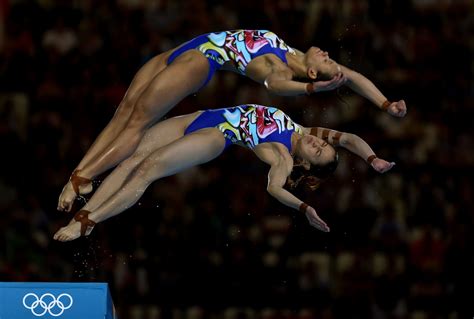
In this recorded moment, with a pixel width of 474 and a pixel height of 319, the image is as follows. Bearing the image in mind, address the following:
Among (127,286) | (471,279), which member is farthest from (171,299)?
(471,279)

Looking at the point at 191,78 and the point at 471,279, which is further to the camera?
the point at 471,279

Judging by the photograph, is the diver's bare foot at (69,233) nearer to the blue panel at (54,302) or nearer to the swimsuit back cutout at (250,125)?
the blue panel at (54,302)

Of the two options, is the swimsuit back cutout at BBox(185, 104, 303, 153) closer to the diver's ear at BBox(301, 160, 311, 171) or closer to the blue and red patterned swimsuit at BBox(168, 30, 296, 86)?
the diver's ear at BBox(301, 160, 311, 171)

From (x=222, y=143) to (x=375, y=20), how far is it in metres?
3.95

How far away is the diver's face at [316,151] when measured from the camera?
404 inches

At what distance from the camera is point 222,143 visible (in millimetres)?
10273

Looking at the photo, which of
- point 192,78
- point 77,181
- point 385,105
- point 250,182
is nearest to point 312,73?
point 385,105

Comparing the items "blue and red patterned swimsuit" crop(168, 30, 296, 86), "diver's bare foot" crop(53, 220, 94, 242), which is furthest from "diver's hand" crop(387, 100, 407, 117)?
"diver's bare foot" crop(53, 220, 94, 242)

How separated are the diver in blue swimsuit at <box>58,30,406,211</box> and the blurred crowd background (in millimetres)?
2402

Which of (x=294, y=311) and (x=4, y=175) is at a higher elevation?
(x=4, y=175)

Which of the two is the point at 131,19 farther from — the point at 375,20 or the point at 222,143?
the point at 222,143

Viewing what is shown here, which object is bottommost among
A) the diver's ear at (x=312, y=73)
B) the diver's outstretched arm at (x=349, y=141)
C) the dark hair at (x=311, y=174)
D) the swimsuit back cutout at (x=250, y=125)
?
the dark hair at (x=311, y=174)

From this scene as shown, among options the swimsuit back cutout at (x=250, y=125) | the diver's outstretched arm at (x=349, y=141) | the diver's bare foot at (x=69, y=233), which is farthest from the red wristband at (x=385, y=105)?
the diver's bare foot at (x=69, y=233)

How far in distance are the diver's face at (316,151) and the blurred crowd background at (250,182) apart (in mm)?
2479
